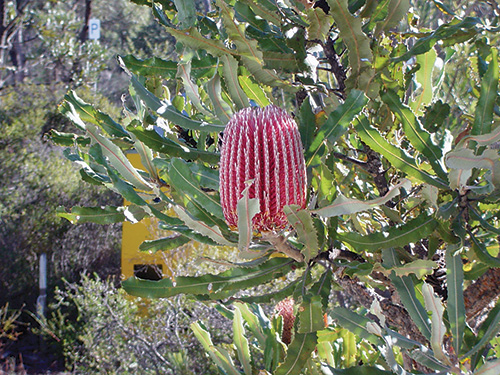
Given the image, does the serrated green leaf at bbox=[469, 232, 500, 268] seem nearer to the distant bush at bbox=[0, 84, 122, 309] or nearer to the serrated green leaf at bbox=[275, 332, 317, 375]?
the serrated green leaf at bbox=[275, 332, 317, 375]

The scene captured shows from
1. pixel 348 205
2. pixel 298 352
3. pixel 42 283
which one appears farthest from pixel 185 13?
pixel 42 283

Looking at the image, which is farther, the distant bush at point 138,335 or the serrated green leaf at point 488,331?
the distant bush at point 138,335

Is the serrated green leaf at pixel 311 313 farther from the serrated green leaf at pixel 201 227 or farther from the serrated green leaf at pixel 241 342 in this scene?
the serrated green leaf at pixel 241 342

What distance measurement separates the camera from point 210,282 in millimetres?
756

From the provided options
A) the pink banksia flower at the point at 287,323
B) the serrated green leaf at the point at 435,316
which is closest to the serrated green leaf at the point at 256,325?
the pink banksia flower at the point at 287,323

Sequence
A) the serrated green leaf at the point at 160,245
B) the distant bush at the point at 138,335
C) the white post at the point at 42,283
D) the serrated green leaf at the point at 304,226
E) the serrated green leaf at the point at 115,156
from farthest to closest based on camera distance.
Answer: the white post at the point at 42,283
the distant bush at the point at 138,335
the serrated green leaf at the point at 160,245
the serrated green leaf at the point at 115,156
the serrated green leaf at the point at 304,226

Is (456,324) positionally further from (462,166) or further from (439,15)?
(439,15)

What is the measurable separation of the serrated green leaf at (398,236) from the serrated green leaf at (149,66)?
1.38 feet

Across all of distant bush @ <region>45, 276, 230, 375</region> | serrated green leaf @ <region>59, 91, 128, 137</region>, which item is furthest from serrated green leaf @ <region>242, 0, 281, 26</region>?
distant bush @ <region>45, 276, 230, 375</region>

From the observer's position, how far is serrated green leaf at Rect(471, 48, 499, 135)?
30.1 inches

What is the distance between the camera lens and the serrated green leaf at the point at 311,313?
28.2 inches

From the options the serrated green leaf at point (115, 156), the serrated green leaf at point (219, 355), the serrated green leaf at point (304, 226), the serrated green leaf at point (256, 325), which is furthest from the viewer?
the serrated green leaf at point (256, 325)

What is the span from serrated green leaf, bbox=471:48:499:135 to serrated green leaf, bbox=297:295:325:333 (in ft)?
1.19

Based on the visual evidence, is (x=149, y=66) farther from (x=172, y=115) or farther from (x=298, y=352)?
(x=298, y=352)
